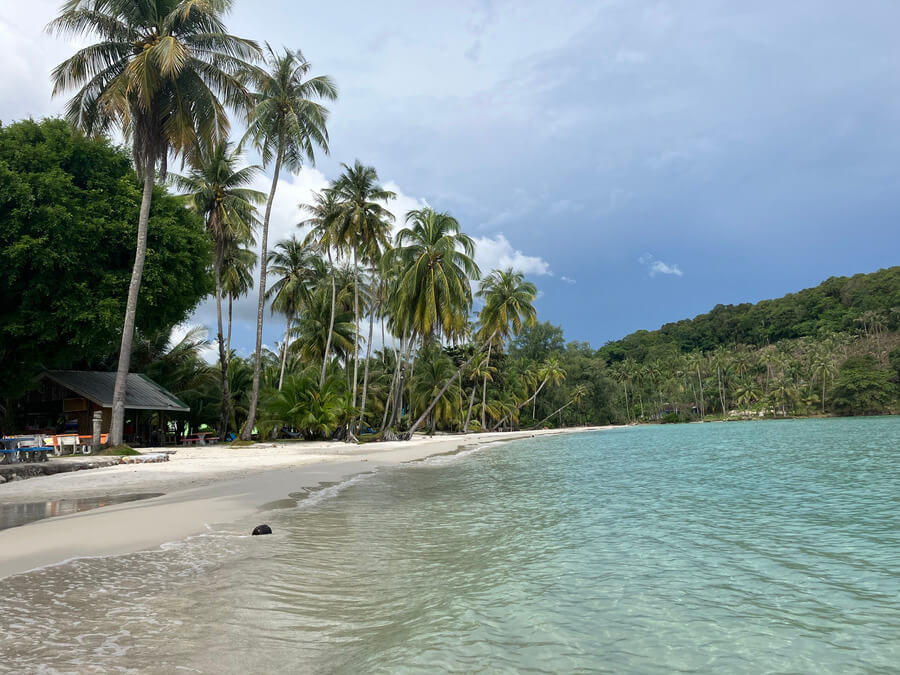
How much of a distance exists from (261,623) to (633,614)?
2.44 meters

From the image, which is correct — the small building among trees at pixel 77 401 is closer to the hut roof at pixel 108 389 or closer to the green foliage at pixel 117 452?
the hut roof at pixel 108 389

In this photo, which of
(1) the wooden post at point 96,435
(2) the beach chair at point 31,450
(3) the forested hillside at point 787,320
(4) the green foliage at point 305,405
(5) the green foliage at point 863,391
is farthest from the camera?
(3) the forested hillside at point 787,320

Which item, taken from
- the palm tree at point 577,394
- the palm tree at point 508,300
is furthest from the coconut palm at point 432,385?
the palm tree at point 577,394

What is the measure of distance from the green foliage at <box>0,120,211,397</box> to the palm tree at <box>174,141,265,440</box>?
633 cm

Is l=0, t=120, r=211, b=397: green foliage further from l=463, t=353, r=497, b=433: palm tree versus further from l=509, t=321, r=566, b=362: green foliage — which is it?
l=509, t=321, r=566, b=362: green foliage

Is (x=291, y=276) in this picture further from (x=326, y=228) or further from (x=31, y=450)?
(x=31, y=450)

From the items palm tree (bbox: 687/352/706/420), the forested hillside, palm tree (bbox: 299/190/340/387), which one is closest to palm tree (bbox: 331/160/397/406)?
palm tree (bbox: 299/190/340/387)

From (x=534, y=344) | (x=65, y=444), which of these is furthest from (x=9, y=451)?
(x=534, y=344)

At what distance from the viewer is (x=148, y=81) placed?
1720 cm

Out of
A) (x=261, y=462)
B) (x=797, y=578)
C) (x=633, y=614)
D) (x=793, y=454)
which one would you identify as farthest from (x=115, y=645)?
(x=793, y=454)

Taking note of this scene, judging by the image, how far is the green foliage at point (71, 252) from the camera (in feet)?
61.7

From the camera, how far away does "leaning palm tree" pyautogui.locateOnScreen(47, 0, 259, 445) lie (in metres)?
17.5

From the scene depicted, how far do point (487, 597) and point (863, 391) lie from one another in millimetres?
93375

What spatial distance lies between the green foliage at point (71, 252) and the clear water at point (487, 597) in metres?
16.2
